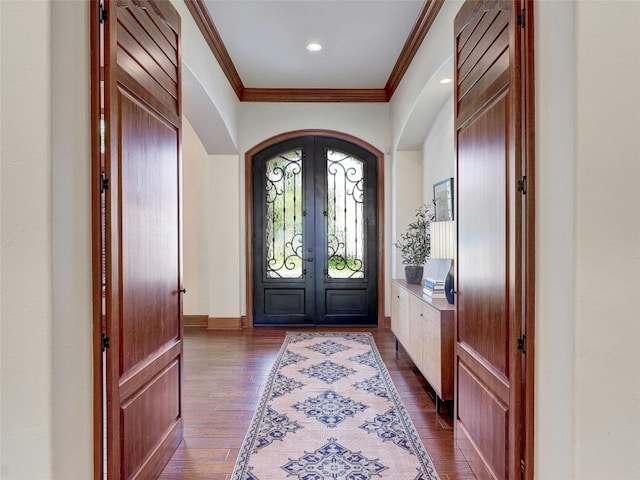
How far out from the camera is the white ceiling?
352 cm

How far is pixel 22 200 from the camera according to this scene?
1.29m

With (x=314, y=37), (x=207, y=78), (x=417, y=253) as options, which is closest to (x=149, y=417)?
(x=417, y=253)

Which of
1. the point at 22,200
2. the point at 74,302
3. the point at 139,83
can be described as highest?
the point at 139,83

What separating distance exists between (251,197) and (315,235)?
1.06 m

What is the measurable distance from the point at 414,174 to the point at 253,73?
2439 millimetres

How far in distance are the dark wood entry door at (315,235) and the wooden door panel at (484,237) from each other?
11.0ft

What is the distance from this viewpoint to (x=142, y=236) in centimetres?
200

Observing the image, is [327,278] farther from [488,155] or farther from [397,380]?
[488,155]

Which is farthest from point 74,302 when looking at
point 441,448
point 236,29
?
point 236,29

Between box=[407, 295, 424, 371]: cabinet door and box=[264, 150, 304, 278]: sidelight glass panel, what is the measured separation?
2460 millimetres

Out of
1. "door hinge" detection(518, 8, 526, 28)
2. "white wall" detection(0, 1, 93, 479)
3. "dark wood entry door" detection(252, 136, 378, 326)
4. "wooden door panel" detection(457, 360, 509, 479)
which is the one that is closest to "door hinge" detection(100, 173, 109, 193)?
"white wall" detection(0, 1, 93, 479)

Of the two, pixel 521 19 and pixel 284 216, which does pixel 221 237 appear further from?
pixel 521 19

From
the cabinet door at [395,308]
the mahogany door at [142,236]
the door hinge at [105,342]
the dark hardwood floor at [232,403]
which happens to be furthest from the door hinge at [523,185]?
the cabinet door at [395,308]

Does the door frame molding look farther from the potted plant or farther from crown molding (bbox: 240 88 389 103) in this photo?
the potted plant
